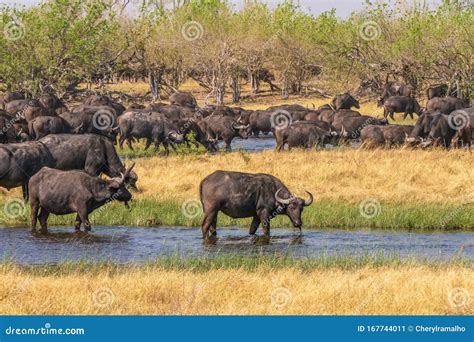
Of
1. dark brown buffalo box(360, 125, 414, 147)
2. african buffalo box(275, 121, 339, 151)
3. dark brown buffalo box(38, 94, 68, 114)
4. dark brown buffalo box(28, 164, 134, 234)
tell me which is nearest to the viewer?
dark brown buffalo box(28, 164, 134, 234)

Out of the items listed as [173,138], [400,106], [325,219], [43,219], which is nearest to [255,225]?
[325,219]

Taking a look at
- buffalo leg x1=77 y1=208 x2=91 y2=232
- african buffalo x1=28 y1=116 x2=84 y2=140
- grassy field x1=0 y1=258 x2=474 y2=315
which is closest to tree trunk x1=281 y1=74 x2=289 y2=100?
african buffalo x1=28 y1=116 x2=84 y2=140

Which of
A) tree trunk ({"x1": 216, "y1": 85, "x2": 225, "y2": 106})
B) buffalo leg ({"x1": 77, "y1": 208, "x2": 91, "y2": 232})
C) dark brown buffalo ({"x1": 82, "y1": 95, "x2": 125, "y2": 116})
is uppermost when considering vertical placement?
buffalo leg ({"x1": 77, "y1": 208, "x2": 91, "y2": 232})

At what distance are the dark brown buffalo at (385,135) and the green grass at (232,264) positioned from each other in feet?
54.1

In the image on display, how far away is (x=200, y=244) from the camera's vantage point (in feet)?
61.4

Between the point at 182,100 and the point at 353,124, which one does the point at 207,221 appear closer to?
the point at 353,124

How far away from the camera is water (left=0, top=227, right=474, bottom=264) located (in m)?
17.4

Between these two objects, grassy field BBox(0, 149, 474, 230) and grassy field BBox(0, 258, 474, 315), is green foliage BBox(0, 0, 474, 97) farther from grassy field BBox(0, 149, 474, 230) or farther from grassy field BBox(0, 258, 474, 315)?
grassy field BBox(0, 258, 474, 315)

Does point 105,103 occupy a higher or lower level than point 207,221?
lower

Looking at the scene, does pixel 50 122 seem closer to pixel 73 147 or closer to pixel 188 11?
pixel 73 147

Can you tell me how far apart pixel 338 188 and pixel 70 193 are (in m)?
8.50

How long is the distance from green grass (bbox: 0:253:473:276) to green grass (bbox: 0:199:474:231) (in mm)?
4568

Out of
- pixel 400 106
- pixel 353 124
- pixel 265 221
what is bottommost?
pixel 400 106

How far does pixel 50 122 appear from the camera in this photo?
30938mm
